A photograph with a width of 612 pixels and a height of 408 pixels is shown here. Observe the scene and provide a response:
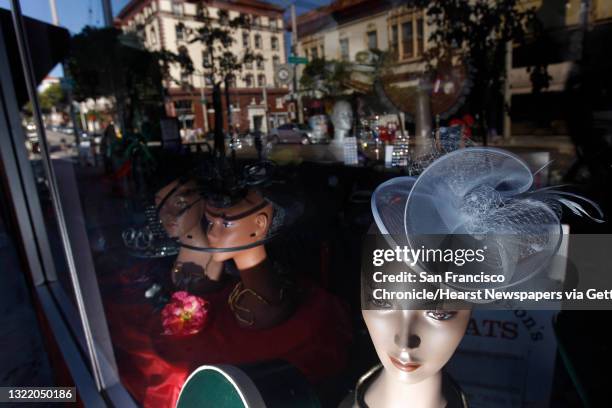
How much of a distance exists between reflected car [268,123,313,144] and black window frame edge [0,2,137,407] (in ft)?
4.92

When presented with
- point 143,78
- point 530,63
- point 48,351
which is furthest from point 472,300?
point 48,351

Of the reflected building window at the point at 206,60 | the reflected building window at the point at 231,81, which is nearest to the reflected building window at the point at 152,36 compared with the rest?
the reflected building window at the point at 206,60

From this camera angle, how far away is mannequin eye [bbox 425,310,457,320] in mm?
855

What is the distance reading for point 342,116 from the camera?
155cm

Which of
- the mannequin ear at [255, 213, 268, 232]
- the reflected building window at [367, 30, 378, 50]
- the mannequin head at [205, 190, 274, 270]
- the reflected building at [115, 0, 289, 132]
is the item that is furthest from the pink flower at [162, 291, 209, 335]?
the reflected building window at [367, 30, 378, 50]

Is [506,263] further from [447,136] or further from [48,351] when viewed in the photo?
[48,351]

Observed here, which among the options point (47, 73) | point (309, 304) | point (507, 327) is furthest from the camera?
point (47, 73)

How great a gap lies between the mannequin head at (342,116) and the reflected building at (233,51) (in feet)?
0.68

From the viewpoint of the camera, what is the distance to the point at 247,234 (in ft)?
4.73

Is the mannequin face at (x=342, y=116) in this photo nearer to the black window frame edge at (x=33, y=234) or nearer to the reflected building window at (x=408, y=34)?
the reflected building window at (x=408, y=34)

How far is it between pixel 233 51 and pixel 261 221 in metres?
0.75

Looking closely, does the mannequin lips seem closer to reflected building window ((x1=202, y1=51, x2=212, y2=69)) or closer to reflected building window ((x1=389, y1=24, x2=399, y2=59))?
reflected building window ((x1=389, y1=24, x2=399, y2=59))

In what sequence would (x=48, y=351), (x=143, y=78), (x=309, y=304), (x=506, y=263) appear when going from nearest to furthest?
(x=506, y=263) < (x=309, y=304) < (x=143, y=78) < (x=48, y=351)

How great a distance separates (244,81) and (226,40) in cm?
24
